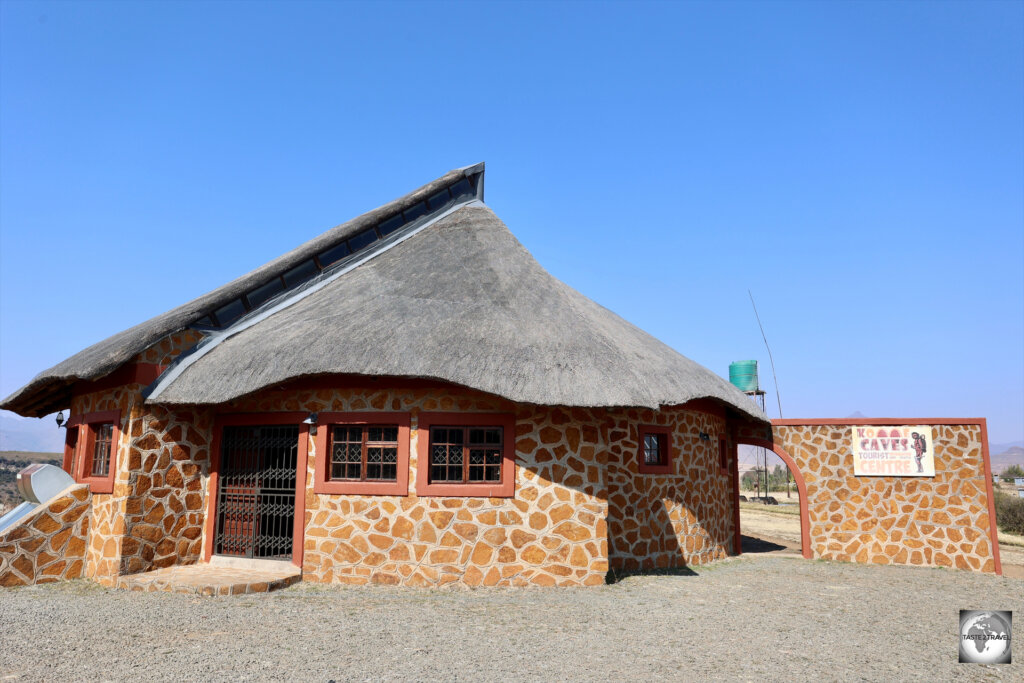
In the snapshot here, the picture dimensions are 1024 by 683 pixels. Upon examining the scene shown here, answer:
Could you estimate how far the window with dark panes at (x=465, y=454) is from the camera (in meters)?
9.91

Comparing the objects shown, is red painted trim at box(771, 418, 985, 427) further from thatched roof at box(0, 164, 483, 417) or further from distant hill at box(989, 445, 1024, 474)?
distant hill at box(989, 445, 1024, 474)

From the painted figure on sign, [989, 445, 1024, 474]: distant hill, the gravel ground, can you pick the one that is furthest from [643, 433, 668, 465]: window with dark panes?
[989, 445, 1024, 474]: distant hill

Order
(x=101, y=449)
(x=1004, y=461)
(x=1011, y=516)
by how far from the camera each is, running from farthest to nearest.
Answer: (x=1004, y=461) < (x=1011, y=516) < (x=101, y=449)

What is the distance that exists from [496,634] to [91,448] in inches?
313

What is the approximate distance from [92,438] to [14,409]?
313 cm

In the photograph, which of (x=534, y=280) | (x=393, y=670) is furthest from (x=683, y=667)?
A: (x=534, y=280)

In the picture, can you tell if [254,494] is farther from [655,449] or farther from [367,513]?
[655,449]

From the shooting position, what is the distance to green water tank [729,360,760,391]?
18484 mm

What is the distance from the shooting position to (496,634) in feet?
23.4

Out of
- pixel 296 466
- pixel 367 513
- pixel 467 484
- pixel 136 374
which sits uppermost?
pixel 136 374

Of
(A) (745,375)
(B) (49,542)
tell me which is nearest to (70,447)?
(B) (49,542)

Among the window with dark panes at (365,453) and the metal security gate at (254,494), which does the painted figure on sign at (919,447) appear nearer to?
the window with dark panes at (365,453)

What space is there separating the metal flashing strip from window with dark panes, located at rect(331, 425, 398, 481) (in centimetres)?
254

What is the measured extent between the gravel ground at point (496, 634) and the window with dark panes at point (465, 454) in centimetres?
162
